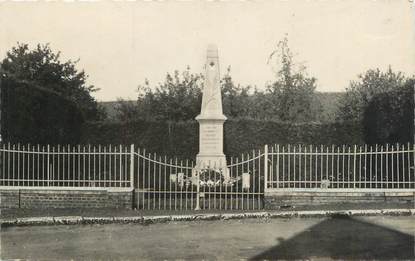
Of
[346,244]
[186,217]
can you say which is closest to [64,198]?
[186,217]

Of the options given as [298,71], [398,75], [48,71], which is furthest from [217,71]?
[398,75]

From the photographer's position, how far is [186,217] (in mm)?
11070

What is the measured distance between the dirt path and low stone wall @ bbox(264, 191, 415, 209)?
4.76ft

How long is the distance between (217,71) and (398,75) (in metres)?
21.4

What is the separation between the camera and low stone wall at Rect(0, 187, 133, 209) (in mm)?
12266

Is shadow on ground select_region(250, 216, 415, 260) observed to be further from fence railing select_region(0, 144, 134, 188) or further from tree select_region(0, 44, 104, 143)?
tree select_region(0, 44, 104, 143)

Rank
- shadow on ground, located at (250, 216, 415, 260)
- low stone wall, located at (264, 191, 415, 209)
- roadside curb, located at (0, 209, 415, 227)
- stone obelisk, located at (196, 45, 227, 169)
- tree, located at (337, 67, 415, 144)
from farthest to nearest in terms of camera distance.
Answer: stone obelisk, located at (196, 45, 227, 169)
tree, located at (337, 67, 415, 144)
low stone wall, located at (264, 191, 415, 209)
roadside curb, located at (0, 209, 415, 227)
shadow on ground, located at (250, 216, 415, 260)

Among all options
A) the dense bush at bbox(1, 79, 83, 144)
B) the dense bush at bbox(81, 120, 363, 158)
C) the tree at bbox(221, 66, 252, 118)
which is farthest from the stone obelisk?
the tree at bbox(221, 66, 252, 118)

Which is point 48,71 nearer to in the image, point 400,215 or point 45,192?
point 45,192

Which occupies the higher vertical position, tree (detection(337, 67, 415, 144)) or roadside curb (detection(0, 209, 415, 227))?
tree (detection(337, 67, 415, 144))

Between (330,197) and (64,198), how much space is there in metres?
5.99

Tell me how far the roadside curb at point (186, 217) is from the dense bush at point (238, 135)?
32.2 feet

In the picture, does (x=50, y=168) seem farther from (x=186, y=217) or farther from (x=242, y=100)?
(x=242, y=100)

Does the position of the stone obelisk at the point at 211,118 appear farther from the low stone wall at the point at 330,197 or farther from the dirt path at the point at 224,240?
the dirt path at the point at 224,240
